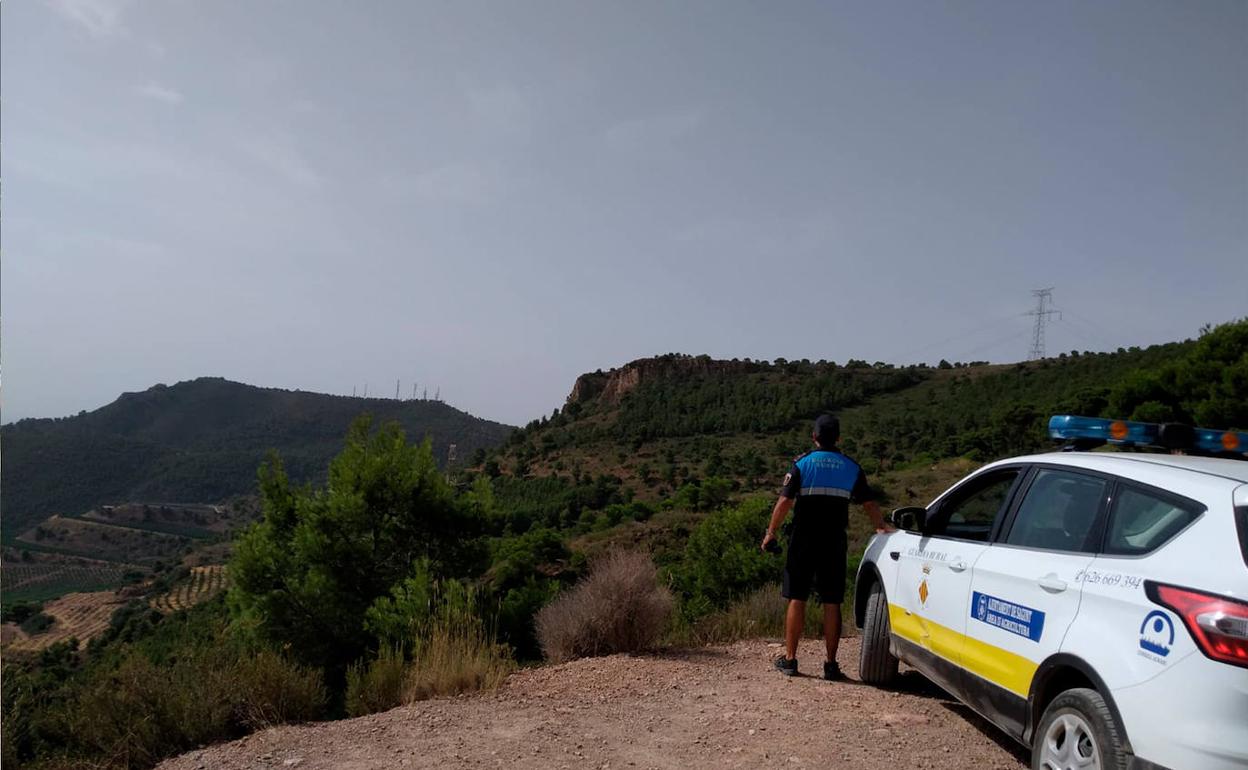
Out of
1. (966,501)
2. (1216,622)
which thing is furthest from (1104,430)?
(1216,622)

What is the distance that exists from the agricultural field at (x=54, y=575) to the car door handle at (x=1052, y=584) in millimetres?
66941

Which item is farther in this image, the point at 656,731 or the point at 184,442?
the point at 184,442

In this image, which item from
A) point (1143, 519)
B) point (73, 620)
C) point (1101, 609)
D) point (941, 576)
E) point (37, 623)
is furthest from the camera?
point (73, 620)

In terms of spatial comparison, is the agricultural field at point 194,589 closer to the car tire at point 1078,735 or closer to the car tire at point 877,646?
the car tire at point 877,646

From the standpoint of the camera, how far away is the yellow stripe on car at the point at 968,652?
4.16 metres

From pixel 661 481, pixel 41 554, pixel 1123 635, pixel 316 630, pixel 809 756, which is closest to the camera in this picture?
pixel 1123 635

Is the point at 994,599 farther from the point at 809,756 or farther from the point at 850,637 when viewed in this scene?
the point at 850,637

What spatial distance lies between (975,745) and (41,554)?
260 feet

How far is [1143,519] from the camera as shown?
3732 millimetres

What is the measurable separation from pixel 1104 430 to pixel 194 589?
60308mm

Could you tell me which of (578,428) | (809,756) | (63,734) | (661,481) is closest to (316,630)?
(63,734)

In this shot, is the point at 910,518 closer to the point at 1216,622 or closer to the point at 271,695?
the point at 1216,622

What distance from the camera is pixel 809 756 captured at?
491cm

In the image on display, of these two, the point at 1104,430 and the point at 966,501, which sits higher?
the point at 1104,430
